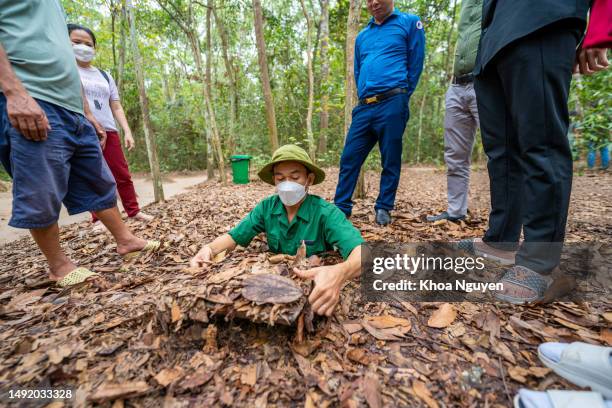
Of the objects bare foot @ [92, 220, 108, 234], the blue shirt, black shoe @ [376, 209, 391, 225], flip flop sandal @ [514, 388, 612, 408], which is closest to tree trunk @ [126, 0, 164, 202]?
bare foot @ [92, 220, 108, 234]

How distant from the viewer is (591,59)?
1544 millimetres

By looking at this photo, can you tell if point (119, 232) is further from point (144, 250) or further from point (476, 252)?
point (476, 252)

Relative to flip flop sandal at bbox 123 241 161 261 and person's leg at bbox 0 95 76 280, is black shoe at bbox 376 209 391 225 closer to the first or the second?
flip flop sandal at bbox 123 241 161 261

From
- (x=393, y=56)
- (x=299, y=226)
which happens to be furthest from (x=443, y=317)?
(x=393, y=56)

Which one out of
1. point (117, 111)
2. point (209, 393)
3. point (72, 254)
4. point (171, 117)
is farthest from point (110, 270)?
point (171, 117)

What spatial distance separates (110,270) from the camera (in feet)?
7.48

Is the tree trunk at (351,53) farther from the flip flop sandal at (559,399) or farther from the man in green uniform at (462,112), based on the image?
the flip flop sandal at (559,399)

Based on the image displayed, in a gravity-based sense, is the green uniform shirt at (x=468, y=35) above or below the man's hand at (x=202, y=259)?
above

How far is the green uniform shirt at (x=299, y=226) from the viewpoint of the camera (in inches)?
78.3

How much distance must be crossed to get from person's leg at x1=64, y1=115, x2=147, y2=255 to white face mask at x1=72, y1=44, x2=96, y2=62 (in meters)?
1.82

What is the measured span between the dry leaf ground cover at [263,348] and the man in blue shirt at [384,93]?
1.51 metres

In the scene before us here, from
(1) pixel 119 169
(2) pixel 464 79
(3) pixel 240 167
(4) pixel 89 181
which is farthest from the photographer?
(3) pixel 240 167

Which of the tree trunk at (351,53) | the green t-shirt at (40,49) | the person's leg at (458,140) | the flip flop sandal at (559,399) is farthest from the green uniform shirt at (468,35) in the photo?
the green t-shirt at (40,49)

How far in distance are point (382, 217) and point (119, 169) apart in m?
3.28
